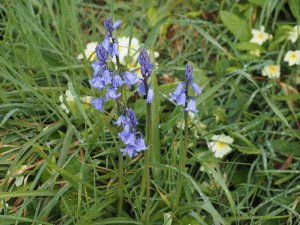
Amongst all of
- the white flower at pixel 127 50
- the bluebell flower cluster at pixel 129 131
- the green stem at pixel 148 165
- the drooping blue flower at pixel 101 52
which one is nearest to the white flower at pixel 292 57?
the white flower at pixel 127 50

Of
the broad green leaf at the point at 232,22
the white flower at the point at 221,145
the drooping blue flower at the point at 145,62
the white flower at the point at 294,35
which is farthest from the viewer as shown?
the broad green leaf at the point at 232,22

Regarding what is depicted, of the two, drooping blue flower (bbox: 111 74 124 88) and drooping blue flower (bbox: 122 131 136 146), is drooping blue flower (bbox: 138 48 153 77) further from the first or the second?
drooping blue flower (bbox: 122 131 136 146)

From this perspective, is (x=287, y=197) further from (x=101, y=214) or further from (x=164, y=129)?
(x=101, y=214)

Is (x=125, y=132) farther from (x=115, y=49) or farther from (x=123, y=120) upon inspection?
(x=115, y=49)

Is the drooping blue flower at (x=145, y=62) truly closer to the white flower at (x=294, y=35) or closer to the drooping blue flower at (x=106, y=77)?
the drooping blue flower at (x=106, y=77)

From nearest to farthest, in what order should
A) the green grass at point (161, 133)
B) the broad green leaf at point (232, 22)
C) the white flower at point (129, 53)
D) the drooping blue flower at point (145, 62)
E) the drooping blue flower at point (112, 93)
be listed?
the drooping blue flower at point (145, 62)
the drooping blue flower at point (112, 93)
the green grass at point (161, 133)
the white flower at point (129, 53)
the broad green leaf at point (232, 22)

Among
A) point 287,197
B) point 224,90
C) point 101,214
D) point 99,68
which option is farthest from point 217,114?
point 99,68

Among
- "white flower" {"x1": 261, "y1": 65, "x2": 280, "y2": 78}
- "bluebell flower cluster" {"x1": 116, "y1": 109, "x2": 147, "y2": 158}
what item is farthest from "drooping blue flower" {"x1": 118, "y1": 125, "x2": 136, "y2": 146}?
"white flower" {"x1": 261, "y1": 65, "x2": 280, "y2": 78}
